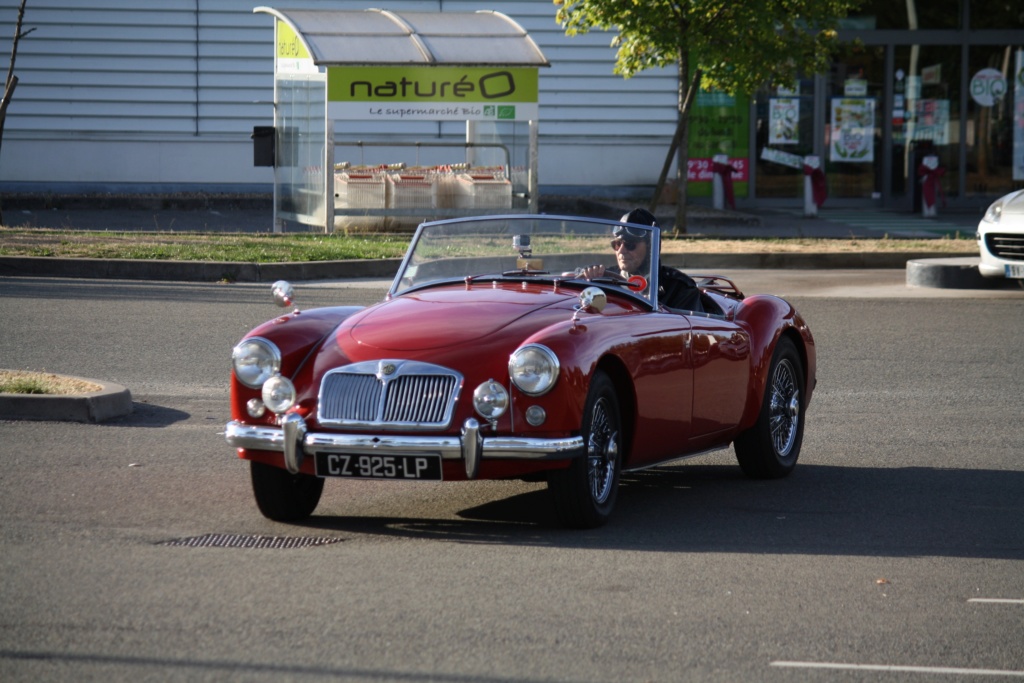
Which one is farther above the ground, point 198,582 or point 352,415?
point 352,415

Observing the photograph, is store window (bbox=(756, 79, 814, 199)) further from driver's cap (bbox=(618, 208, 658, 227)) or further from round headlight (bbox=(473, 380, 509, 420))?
round headlight (bbox=(473, 380, 509, 420))

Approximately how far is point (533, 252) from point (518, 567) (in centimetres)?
220

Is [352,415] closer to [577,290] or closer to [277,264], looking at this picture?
[577,290]

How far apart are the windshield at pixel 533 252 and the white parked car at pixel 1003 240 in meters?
9.76

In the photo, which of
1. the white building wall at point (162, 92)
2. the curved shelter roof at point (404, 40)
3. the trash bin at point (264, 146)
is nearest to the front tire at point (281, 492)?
the curved shelter roof at point (404, 40)

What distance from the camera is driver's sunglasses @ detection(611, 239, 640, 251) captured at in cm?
727

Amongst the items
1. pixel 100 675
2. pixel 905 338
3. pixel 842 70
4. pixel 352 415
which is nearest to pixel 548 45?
pixel 842 70

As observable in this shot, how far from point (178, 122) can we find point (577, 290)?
24.5 meters

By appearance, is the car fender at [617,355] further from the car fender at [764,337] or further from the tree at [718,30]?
the tree at [718,30]

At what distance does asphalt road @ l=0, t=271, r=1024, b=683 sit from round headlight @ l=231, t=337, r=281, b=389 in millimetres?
590

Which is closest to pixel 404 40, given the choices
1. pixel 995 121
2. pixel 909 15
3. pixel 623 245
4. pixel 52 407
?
pixel 909 15

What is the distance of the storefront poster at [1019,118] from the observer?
3048 centimetres

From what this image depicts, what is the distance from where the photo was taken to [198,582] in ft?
17.1

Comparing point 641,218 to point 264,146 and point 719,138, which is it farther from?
point 719,138
